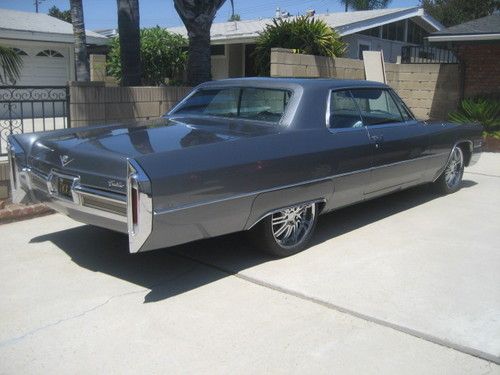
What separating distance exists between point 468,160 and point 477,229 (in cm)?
200

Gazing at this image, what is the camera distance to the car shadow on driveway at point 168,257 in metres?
4.51

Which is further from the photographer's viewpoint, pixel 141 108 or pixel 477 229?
pixel 141 108

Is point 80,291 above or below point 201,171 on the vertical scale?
below

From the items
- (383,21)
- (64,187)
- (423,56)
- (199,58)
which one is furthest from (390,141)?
(383,21)

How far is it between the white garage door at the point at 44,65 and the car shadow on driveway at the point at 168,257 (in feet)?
49.1

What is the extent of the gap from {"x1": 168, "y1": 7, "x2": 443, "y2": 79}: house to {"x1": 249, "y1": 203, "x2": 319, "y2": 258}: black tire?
1469 cm

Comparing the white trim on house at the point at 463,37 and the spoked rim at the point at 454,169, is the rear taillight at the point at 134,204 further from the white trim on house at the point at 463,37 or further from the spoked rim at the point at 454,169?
the white trim on house at the point at 463,37

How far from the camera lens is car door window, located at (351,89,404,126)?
19.1 ft

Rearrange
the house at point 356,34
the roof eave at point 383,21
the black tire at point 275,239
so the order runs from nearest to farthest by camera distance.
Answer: the black tire at point 275,239 < the roof eave at point 383,21 < the house at point 356,34

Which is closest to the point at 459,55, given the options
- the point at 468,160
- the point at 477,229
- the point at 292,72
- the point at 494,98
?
the point at 494,98

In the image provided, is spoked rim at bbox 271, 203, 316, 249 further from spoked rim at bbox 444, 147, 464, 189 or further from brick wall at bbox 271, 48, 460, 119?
brick wall at bbox 271, 48, 460, 119

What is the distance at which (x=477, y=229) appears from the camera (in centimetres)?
599

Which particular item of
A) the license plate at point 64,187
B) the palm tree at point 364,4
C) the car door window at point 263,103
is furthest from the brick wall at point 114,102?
the palm tree at point 364,4

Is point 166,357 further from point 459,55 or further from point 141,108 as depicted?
point 459,55
